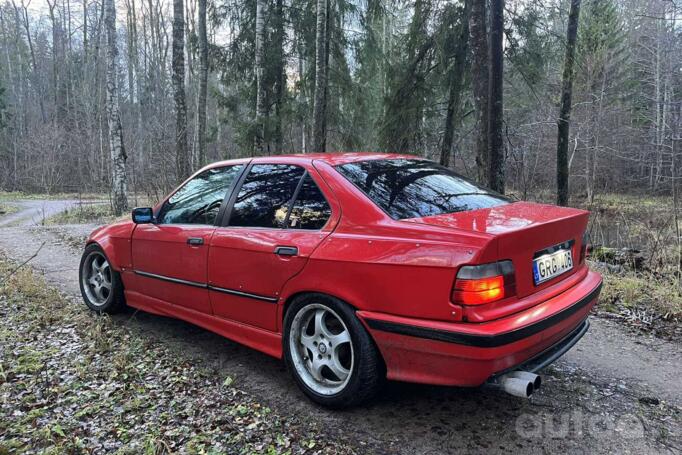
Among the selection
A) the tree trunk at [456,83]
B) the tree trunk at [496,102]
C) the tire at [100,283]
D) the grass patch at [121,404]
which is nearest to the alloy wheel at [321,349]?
the grass patch at [121,404]

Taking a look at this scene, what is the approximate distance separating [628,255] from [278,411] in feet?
19.7

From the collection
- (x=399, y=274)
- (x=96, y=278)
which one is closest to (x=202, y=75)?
(x=96, y=278)

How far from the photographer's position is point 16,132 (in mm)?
34812

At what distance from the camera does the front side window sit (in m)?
3.76

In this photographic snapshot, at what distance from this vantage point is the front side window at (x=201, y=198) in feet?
12.3

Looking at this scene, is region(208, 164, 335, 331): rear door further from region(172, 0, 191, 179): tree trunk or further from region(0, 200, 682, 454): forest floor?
region(172, 0, 191, 179): tree trunk

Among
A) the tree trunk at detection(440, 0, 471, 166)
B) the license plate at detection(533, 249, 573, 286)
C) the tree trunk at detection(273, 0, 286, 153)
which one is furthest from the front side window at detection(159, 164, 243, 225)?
the tree trunk at detection(273, 0, 286, 153)

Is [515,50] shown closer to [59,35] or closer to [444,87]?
[444,87]

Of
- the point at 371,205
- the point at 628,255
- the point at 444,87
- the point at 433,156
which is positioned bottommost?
the point at 628,255

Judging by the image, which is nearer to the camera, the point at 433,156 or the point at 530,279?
the point at 530,279

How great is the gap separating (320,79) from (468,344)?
1002 cm

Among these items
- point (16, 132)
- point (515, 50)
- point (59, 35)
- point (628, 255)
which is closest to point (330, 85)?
point (515, 50)

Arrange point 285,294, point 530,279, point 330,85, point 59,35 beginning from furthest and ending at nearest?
1. point 59,35
2. point 330,85
3. point 285,294
4. point 530,279

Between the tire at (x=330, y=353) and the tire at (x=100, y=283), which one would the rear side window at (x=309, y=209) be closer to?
the tire at (x=330, y=353)
